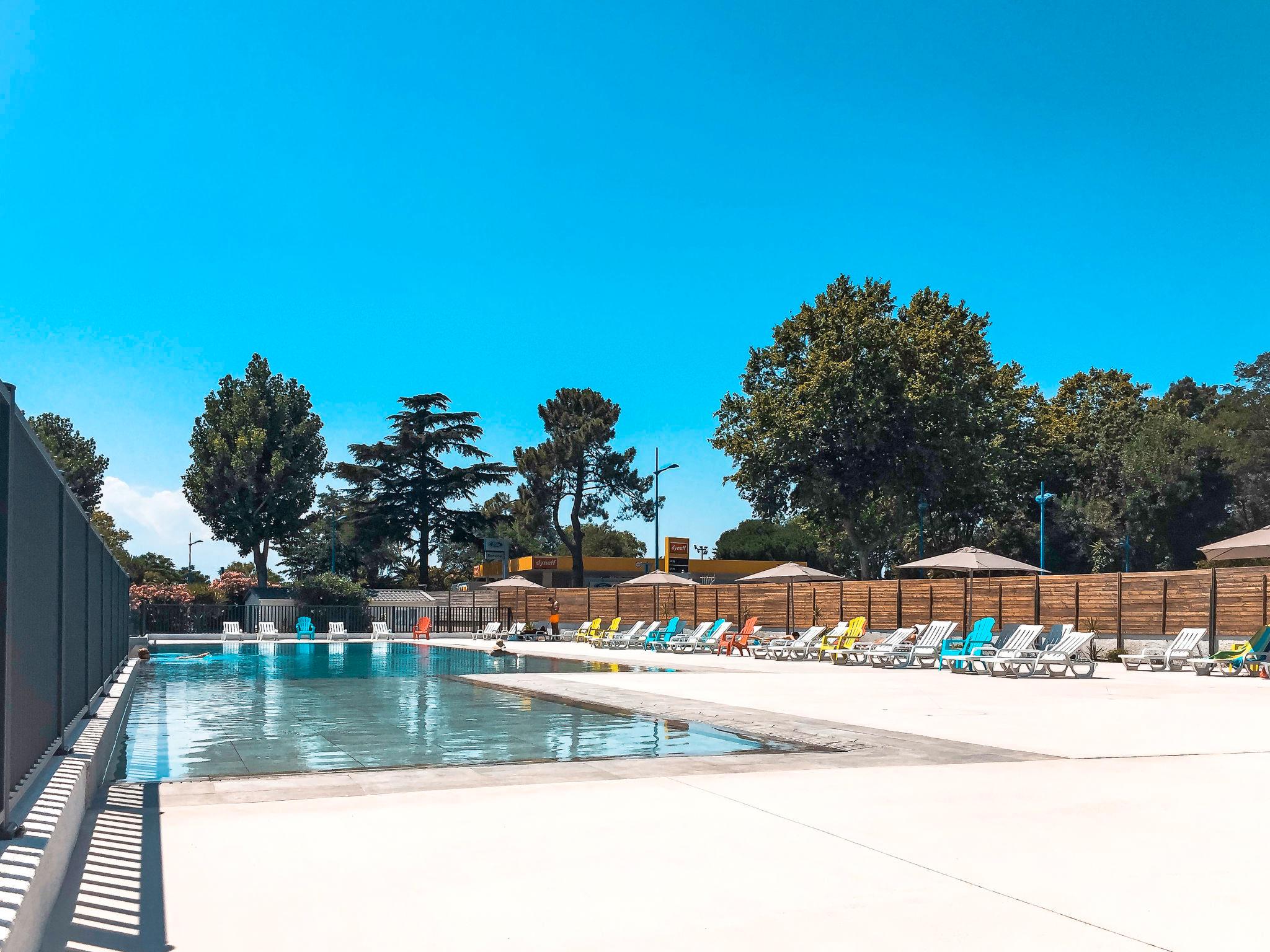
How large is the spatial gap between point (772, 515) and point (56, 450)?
51101mm

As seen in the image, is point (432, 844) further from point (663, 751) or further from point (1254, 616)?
point (1254, 616)

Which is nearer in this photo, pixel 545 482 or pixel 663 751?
pixel 663 751

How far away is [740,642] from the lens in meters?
28.3

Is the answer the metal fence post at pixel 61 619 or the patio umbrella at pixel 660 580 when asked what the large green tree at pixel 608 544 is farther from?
the metal fence post at pixel 61 619

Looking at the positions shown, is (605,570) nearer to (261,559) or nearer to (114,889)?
(261,559)

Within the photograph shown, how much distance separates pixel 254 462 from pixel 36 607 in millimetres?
53150

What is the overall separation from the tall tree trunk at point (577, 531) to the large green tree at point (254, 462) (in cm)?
1708

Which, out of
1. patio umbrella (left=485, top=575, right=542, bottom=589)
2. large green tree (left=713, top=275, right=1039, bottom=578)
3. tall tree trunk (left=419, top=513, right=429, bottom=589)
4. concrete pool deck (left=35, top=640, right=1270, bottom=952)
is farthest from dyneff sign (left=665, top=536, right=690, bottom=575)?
concrete pool deck (left=35, top=640, right=1270, bottom=952)

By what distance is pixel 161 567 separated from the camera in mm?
103688

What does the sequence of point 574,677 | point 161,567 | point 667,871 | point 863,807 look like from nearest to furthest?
point 667,871
point 863,807
point 574,677
point 161,567

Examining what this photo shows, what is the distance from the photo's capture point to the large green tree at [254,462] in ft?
184

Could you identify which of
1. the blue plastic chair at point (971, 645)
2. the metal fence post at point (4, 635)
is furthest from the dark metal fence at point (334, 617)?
the metal fence post at point (4, 635)

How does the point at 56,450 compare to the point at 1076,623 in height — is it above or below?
above

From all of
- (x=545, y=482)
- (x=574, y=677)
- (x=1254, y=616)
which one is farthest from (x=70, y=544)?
(x=545, y=482)
